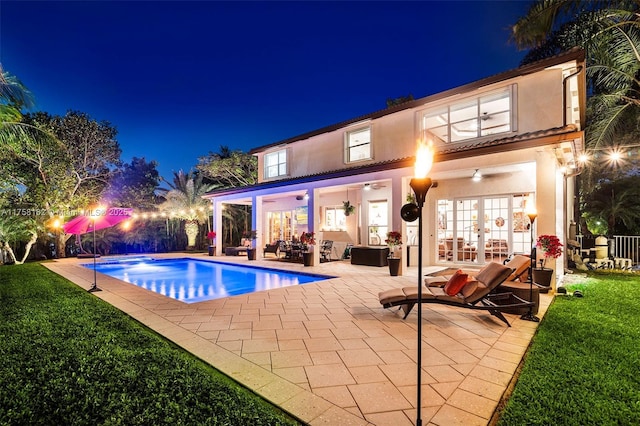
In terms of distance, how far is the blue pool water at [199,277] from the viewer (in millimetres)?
9461

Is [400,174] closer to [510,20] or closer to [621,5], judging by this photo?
[510,20]

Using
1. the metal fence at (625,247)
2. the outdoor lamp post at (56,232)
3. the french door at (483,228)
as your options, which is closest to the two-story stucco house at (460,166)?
the french door at (483,228)

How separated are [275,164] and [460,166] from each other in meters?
10.6

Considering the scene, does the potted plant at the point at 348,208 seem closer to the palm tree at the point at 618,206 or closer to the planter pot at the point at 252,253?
the planter pot at the point at 252,253

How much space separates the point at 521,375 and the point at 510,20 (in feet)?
37.9

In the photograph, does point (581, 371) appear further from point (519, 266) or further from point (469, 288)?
point (519, 266)

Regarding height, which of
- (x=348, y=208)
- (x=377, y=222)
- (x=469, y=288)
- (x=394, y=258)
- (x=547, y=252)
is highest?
(x=348, y=208)

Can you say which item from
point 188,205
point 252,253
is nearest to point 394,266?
point 252,253

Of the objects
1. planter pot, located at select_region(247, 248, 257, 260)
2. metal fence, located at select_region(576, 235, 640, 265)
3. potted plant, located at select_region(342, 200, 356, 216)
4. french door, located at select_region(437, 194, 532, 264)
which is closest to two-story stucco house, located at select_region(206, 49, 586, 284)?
french door, located at select_region(437, 194, 532, 264)

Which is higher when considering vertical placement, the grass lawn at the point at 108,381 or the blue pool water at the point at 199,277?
the grass lawn at the point at 108,381

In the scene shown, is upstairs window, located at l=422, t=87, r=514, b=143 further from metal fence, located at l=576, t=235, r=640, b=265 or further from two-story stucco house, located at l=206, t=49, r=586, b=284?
metal fence, located at l=576, t=235, r=640, b=265

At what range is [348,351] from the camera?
416cm

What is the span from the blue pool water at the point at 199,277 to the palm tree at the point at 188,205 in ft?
17.7

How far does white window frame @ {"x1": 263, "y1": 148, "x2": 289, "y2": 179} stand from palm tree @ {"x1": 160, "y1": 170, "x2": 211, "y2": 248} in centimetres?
639
